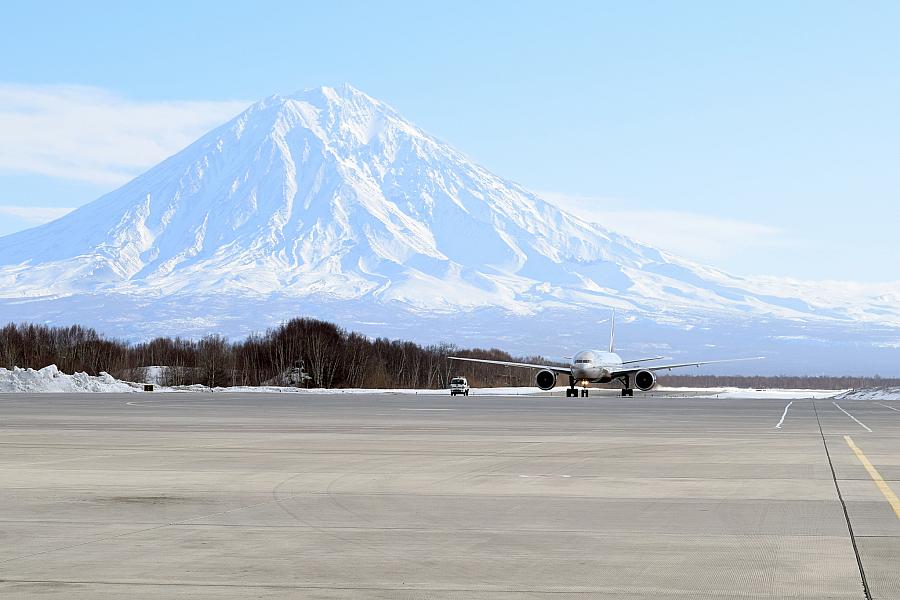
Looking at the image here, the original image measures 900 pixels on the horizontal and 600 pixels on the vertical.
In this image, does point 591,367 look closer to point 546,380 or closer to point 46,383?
point 546,380

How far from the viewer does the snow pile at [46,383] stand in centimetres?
7356

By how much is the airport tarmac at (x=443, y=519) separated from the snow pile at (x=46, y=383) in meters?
50.1

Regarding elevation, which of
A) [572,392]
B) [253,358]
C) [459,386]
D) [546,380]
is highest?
[253,358]

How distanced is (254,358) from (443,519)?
4610 inches

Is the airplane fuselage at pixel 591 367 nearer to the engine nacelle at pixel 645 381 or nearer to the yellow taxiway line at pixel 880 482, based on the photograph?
the engine nacelle at pixel 645 381

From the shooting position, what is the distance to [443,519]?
13.0m

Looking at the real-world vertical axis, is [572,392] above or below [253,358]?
below

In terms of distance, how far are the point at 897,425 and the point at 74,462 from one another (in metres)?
24.0

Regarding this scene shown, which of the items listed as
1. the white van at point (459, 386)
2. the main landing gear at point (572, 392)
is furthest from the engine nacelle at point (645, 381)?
the white van at point (459, 386)

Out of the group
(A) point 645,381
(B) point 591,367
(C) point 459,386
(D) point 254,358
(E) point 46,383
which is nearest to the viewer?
(E) point 46,383

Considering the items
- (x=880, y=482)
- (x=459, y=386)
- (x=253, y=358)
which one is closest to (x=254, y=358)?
(x=253, y=358)

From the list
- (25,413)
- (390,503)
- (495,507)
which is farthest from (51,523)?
(25,413)

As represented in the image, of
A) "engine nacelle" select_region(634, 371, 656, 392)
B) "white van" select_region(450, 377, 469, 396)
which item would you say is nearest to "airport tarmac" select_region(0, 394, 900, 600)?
"engine nacelle" select_region(634, 371, 656, 392)

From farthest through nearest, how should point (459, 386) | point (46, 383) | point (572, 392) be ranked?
1. point (459, 386)
2. point (572, 392)
3. point (46, 383)
